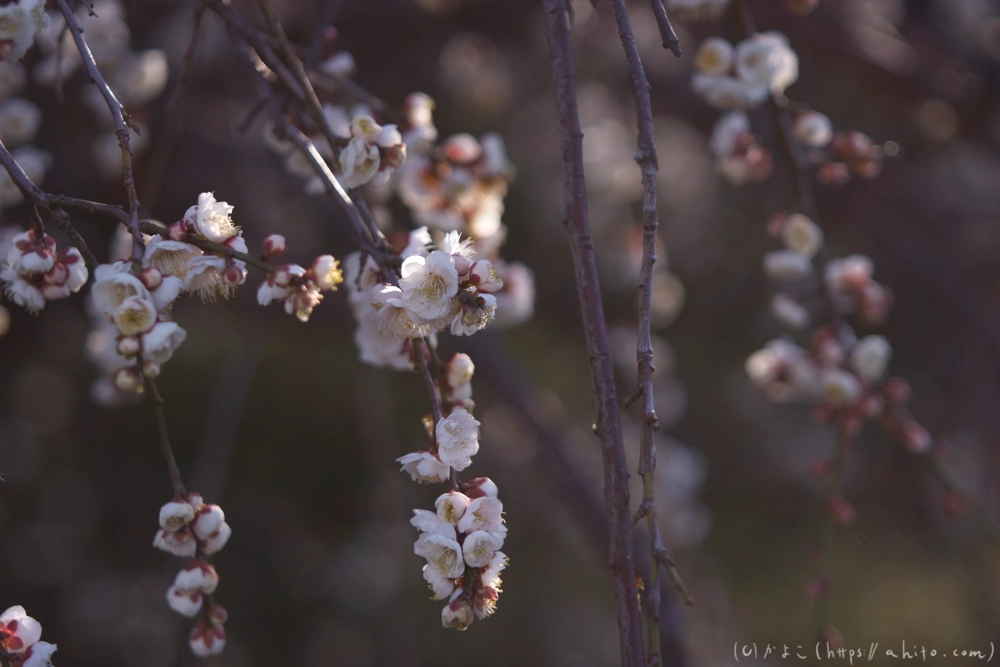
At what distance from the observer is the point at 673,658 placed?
4.25ft

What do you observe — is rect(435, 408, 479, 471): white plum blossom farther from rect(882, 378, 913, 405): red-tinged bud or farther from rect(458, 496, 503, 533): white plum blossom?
rect(882, 378, 913, 405): red-tinged bud

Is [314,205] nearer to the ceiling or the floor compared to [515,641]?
nearer to the ceiling

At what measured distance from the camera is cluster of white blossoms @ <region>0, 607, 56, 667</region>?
0.68 metres

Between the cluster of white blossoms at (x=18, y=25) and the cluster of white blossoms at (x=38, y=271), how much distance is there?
0.20m

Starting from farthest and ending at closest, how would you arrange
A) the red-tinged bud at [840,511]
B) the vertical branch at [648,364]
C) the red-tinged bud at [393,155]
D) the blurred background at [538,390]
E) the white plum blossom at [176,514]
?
1. the blurred background at [538,390]
2. the red-tinged bud at [840,511]
3. the red-tinged bud at [393,155]
4. the white plum blossom at [176,514]
5. the vertical branch at [648,364]

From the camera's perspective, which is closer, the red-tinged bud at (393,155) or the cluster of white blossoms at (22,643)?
the cluster of white blossoms at (22,643)

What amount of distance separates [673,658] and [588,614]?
7.02 feet

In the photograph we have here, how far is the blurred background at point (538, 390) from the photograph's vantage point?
181 cm

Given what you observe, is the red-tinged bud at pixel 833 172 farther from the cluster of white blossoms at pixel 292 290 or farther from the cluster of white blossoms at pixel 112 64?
the cluster of white blossoms at pixel 112 64

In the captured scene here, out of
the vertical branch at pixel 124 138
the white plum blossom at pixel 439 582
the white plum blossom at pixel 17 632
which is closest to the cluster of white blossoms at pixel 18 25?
the vertical branch at pixel 124 138

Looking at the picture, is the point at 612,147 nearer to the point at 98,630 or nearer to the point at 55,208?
the point at 55,208

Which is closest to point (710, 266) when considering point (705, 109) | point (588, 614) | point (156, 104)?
point (705, 109)

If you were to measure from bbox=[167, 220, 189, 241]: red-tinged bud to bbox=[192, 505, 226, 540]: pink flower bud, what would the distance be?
0.27 metres

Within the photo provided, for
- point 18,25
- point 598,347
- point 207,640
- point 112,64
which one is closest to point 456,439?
point 598,347
